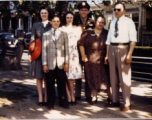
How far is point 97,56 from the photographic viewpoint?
5.53m

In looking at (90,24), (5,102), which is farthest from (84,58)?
(5,102)

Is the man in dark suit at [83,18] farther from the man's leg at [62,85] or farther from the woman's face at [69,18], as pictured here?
the man's leg at [62,85]

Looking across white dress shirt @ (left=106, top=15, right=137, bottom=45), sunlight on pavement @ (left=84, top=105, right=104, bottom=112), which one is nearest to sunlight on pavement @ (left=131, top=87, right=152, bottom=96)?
sunlight on pavement @ (left=84, top=105, right=104, bottom=112)

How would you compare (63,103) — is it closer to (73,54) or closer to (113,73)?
(73,54)

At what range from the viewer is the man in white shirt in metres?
5.03

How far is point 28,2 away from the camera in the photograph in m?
13.7

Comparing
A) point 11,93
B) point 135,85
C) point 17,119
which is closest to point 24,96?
point 11,93

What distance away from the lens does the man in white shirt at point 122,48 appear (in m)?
5.03

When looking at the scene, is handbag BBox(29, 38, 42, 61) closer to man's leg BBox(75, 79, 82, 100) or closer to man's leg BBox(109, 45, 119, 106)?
man's leg BBox(75, 79, 82, 100)

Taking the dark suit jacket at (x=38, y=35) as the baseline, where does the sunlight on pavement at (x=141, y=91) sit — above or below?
below

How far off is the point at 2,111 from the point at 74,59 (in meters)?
1.84

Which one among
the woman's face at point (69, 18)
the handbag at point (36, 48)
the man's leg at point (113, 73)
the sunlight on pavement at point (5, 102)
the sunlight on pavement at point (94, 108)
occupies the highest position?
the woman's face at point (69, 18)

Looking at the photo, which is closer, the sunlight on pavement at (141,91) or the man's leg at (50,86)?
the man's leg at (50,86)

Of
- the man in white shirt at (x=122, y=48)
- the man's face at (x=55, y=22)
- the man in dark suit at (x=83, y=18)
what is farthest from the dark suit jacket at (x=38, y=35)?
the man in white shirt at (x=122, y=48)
